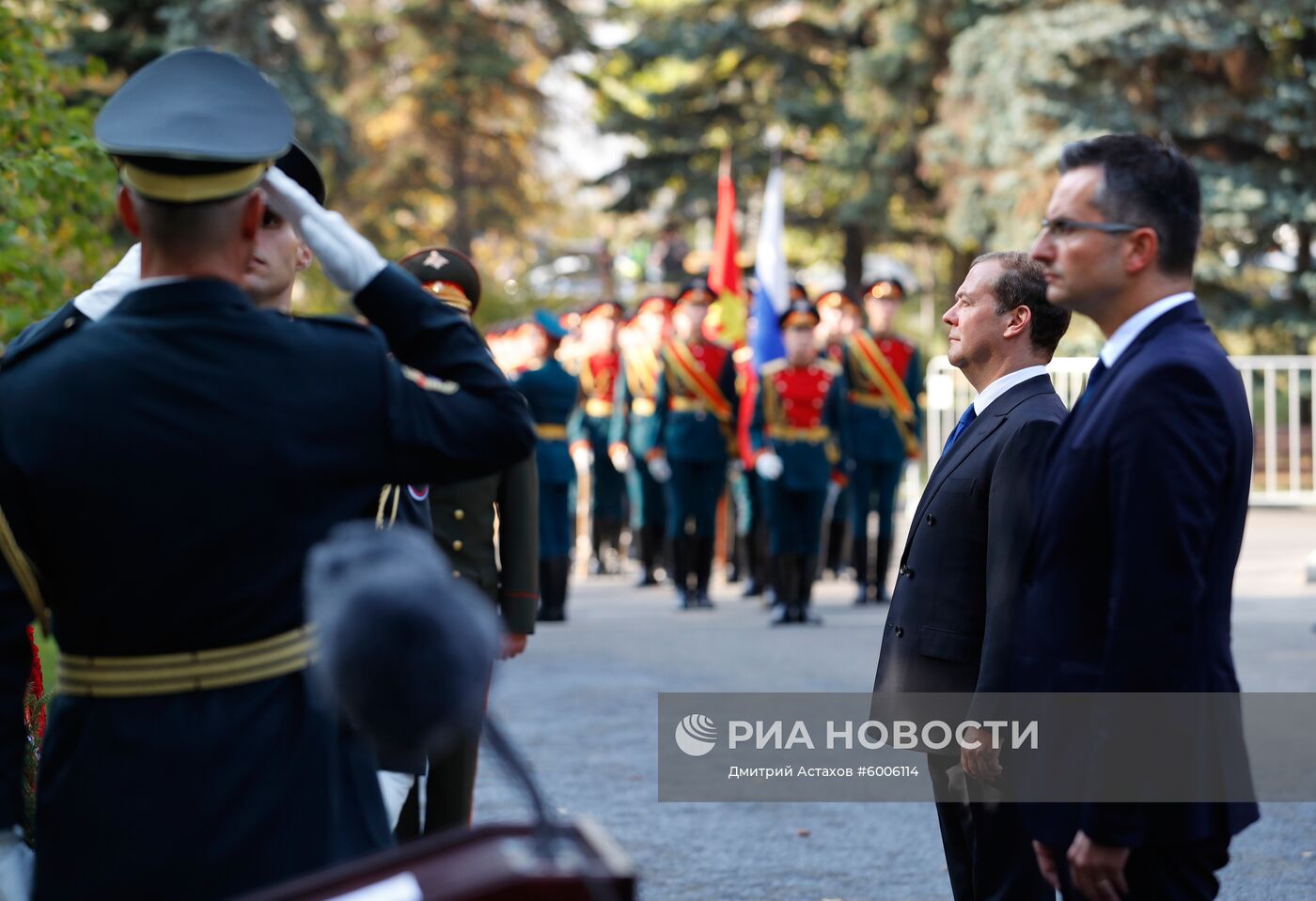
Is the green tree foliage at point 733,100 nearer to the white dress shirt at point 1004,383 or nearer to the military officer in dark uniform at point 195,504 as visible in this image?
the white dress shirt at point 1004,383

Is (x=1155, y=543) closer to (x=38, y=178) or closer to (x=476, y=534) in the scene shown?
(x=476, y=534)

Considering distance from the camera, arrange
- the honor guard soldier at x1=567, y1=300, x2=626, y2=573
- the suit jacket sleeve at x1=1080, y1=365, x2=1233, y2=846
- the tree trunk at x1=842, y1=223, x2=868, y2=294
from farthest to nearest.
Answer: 1. the tree trunk at x1=842, y1=223, x2=868, y2=294
2. the honor guard soldier at x1=567, y1=300, x2=626, y2=573
3. the suit jacket sleeve at x1=1080, y1=365, x2=1233, y2=846

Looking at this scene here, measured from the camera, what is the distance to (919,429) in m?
14.8

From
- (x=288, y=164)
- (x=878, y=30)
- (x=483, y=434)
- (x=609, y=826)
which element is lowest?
(x=609, y=826)

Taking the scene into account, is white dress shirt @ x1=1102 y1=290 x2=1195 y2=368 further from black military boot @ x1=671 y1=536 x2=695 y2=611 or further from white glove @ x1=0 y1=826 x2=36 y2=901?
black military boot @ x1=671 y1=536 x2=695 y2=611

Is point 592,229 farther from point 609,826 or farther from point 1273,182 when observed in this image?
point 609,826

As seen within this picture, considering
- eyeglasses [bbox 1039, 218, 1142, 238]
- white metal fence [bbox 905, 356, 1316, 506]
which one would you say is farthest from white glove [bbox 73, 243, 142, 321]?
white metal fence [bbox 905, 356, 1316, 506]

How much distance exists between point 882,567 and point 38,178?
28.9ft

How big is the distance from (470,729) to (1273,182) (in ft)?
79.9

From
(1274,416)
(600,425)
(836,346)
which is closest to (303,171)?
(836,346)

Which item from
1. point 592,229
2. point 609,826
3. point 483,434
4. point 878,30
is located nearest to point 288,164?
point 483,434

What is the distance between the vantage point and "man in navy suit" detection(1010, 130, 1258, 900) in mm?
3080

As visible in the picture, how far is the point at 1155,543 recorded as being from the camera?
10.1 feet

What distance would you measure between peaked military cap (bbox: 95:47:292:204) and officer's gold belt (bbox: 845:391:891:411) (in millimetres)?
11590
